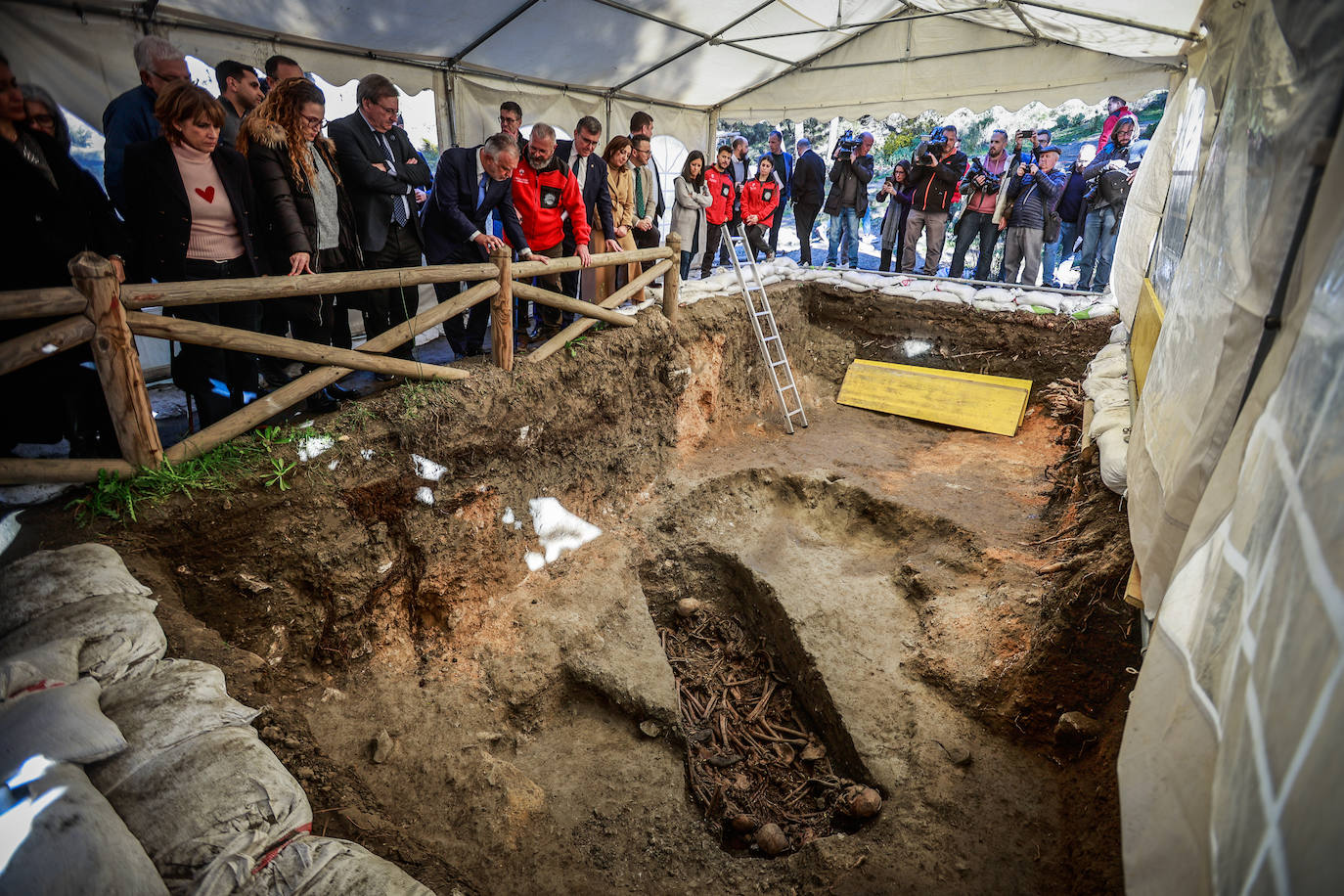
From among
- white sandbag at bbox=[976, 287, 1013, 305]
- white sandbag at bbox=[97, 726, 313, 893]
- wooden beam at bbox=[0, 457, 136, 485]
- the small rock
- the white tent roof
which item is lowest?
→ the small rock

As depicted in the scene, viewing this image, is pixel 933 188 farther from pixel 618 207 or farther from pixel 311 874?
pixel 311 874

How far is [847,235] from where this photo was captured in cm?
1020

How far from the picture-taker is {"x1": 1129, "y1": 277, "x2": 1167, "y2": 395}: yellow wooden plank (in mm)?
4840

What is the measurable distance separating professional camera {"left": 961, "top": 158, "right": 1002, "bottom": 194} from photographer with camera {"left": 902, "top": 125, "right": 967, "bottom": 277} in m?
0.12

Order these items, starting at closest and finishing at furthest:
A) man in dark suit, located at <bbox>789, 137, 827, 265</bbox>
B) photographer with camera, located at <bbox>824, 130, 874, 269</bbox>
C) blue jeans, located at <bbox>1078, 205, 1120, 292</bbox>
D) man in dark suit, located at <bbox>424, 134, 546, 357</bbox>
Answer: man in dark suit, located at <bbox>424, 134, 546, 357</bbox>
blue jeans, located at <bbox>1078, 205, 1120, 292</bbox>
photographer with camera, located at <bbox>824, 130, 874, 269</bbox>
man in dark suit, located at <bbox>789, 137, 827, 265</bbox>

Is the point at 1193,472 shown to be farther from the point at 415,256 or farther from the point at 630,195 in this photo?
the point at 630,195

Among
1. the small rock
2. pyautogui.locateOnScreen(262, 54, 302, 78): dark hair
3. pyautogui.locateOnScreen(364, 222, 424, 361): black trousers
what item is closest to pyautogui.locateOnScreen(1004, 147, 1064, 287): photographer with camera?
pyautogui.locateOnScreen(364, 222, 424, 361): black trousers

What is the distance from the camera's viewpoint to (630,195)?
6.98m

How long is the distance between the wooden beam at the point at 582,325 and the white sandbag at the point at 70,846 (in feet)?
13.1

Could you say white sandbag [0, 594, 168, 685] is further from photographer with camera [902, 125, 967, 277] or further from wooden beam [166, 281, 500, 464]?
photographer with camera [902, 125, 967, 277]

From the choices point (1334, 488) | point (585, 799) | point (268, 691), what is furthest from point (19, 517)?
point (1334, 488)

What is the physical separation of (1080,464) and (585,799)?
4.68 meters

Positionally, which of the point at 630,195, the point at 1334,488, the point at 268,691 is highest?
the point at 630,195

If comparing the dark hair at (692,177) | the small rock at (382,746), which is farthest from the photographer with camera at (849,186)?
the small rock at (382,746)
